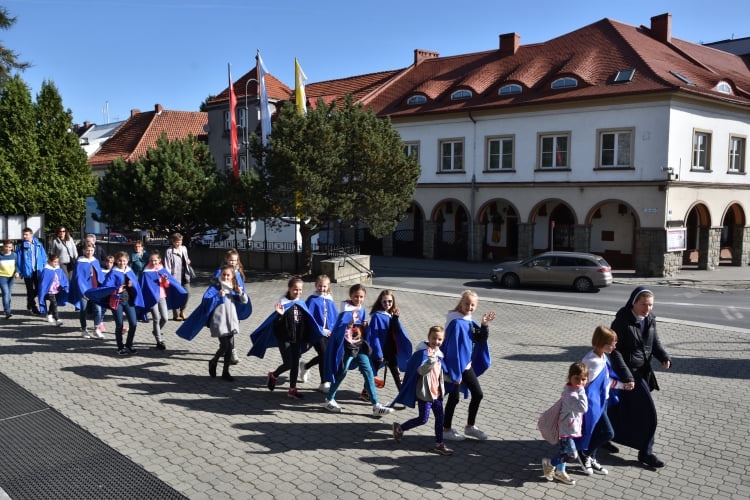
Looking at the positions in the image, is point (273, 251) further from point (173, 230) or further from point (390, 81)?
point (390, 81)

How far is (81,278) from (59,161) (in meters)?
13.3

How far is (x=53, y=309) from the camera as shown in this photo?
13.3 metres

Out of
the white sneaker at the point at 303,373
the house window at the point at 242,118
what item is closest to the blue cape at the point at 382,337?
the white sneaker at the point at 303,373

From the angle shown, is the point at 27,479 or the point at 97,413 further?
the point at 97,413

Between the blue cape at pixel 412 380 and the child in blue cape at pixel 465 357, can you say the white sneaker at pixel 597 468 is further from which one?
the blue cape at pixel 412 380

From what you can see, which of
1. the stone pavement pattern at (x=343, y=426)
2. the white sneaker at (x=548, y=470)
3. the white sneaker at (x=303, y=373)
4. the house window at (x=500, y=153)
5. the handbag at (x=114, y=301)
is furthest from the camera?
the house window at (x=500, y=153)

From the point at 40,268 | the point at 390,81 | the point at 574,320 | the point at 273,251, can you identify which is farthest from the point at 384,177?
the point at 390,81

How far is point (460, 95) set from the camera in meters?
34.9

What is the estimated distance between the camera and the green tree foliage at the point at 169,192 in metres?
23.6

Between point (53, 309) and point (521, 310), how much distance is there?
10942 millimetres

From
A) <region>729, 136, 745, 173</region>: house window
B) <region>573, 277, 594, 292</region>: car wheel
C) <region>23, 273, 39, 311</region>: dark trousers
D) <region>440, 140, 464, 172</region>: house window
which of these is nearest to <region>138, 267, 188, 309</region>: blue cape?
<region>23, 273, 39, 311</region>: dark trousers

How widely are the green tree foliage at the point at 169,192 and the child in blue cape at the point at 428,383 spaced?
17.8 meters

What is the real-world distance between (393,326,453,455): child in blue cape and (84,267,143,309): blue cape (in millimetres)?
5614

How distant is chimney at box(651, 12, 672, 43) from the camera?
1332 inches
